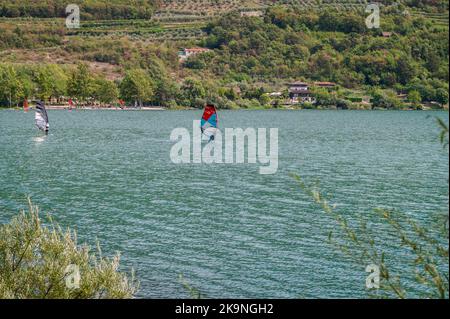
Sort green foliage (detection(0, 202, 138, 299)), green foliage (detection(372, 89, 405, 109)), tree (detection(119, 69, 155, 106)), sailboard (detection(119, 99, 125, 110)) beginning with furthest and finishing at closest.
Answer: green foliage (detection(372, 89, 405, 109)) < sailboard (detection(119, 99, 125, 110)) < tree (detection(119, 69, 155, 106)) < green foliage (detection(0, 202, 138, 299))

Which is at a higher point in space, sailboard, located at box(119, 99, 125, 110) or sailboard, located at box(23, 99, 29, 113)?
sailboard, located at box(23, 99, 29, 113)

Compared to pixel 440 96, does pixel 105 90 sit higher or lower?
higher

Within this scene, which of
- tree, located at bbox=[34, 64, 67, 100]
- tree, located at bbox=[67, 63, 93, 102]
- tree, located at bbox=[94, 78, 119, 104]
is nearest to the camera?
tree, located at bbox=[34, 64, 67, 100]

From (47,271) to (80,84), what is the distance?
455 ft

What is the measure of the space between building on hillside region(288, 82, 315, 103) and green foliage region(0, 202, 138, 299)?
174595 mm

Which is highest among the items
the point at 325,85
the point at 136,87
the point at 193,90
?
the point at 136,87

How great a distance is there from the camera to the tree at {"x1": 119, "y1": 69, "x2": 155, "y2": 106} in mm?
158750

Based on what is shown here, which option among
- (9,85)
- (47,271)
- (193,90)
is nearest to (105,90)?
(193,90)

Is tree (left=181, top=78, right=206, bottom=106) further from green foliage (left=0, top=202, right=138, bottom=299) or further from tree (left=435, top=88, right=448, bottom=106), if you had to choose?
green foliage (left=0, top=202, right=138, bottom=299)

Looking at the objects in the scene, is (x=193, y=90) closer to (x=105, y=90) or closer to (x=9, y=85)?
(x=105, y=90)

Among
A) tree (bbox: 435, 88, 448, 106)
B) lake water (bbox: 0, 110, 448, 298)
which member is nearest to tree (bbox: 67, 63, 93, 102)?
lake water (bbox: 0, 110, 448, 298)

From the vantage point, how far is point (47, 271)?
58.7 ft

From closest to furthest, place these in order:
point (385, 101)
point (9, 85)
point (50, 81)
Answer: point (9, 85)
point (50, 81)
point (385, 101)

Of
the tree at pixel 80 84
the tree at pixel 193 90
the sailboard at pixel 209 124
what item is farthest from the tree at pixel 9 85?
the sailboard at pixel 209 124
